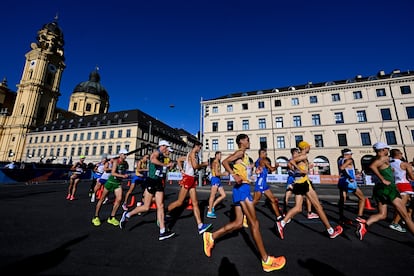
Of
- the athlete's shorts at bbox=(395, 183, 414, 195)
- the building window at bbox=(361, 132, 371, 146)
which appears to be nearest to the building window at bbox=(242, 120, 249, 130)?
the building window at bbox=(361, 132, 371, 146)

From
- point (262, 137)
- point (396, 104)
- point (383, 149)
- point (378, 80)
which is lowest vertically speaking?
point (383, 149)

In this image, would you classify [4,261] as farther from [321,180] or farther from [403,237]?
[321,180]

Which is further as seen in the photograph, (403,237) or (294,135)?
(294,135)

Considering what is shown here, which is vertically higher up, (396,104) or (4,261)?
(396,104)

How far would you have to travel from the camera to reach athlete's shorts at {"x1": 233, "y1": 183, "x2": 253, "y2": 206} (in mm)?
3073

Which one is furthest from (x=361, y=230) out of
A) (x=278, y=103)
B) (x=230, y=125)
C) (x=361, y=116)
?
(x=361, y=116)

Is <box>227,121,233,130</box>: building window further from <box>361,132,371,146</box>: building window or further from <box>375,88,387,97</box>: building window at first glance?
<box>375,88,387,97</box>: building window

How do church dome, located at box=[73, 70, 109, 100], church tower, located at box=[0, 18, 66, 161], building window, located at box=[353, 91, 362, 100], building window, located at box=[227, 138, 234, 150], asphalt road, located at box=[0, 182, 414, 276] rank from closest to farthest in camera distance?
asphalt road, located at box=[0, 182, 414, 276]
building window, located at box=[353, 91, 362, 100]
building window, located at box=[227, 138, 234, 150]
church tower, located at box=[0, 18, 66, 161]
church dome, located at box=[73, 70, 109, 100]

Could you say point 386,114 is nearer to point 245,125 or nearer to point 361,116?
point 361,116

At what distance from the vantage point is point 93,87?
71250mm

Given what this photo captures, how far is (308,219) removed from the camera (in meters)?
5.98

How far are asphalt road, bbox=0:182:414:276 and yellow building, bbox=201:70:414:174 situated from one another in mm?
30466

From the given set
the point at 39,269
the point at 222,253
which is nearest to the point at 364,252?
the point at 222,253

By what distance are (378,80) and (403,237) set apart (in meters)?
36.9
